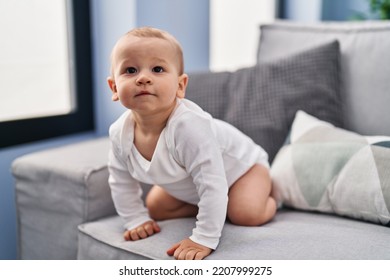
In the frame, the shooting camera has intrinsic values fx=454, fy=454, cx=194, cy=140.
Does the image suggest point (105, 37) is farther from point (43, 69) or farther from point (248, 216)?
point (248, 216)

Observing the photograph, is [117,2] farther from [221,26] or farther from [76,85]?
[221,26]

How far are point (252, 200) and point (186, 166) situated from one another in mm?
174

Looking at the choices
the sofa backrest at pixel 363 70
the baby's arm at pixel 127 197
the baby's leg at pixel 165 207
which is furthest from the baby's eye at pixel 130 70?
the sofa backrest at pixel 363 70

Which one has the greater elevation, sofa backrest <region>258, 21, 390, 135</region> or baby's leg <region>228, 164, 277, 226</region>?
sofa backrest <region>258, 21, 390, 135</region>

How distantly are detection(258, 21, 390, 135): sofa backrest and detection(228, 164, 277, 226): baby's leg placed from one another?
0.33 meters

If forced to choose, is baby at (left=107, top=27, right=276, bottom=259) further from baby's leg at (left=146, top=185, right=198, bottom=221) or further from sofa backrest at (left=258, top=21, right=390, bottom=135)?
sofa backrest at (left=258, top=21, right=390, bottom=135)

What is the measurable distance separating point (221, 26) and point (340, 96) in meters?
0.41

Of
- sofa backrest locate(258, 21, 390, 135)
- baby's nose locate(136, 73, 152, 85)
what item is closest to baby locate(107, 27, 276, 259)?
baby's nose locate(136, 73, 152, 85)

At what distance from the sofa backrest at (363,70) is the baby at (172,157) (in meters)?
0.30

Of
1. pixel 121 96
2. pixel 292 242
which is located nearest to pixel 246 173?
pixel 292 242

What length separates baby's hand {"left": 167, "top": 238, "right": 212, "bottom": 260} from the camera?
767 mm

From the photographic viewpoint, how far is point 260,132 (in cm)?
112

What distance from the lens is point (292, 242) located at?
80 centimetres

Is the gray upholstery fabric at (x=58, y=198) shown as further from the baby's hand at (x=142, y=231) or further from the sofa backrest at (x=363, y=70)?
the sofa backrest at (x=363, y=70)
